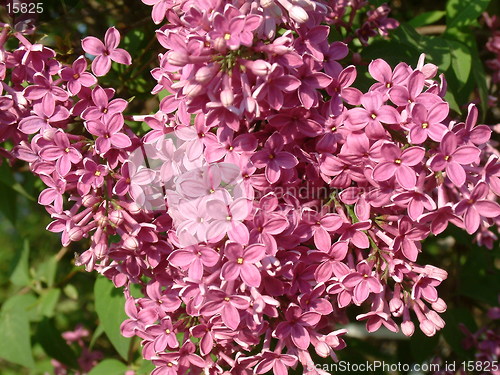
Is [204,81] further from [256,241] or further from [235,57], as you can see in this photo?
[256,241]

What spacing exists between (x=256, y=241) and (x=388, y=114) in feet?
1.40

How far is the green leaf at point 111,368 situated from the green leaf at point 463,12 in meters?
1.73

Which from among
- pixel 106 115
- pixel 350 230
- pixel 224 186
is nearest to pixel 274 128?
pixel 224 186

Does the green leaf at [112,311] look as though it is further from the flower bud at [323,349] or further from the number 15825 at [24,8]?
the number 15825 at [24,8]

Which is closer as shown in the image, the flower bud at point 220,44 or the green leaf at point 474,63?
the flower bud at point 220,44

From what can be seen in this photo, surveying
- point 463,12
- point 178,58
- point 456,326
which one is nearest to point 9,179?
point 178,58

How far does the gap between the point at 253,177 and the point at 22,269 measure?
1746 millimetres

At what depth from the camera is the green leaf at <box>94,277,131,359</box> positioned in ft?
6.45

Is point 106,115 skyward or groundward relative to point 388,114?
groundward

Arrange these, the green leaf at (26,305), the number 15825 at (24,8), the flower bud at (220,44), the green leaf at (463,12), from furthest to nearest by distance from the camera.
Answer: the green leaf at (26,305), the green leaf at (463,12), the number 15825 at (24,8), the flower bud at (220,44)

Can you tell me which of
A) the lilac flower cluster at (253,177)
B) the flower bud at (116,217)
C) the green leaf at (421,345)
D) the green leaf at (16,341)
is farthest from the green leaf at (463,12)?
the green leaf at (16,341)

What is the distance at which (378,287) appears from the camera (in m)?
1.38

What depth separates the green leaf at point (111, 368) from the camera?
7.23ft

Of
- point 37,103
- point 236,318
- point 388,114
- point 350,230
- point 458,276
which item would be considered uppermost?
point 388,114
